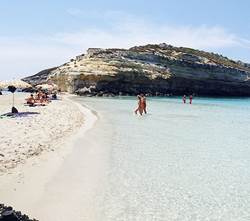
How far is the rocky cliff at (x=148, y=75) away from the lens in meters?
86.4

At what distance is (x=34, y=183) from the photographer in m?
9.96

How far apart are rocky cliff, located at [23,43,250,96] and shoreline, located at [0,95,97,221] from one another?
72297mm

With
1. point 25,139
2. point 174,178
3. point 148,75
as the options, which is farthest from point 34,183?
point 148,75

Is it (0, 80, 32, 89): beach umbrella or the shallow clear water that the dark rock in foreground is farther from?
(0, 80, 32, 89): beach umbrella

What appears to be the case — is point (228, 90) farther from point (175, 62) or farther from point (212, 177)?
point (212, 177)

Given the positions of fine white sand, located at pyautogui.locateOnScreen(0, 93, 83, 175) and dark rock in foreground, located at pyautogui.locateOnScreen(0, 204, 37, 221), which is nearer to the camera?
dark rock in foreground, located at pyautogui.locateOnScreen(0, 204, 37, 221)

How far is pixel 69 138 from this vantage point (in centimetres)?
1822

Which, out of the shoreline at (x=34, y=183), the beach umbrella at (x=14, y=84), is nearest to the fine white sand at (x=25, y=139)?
the shoreline at (x=34, y=183)

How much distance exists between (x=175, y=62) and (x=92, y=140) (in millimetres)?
82448

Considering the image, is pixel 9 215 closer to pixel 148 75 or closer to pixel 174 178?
pixel 174 178

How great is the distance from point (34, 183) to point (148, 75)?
→ 82.3 meters

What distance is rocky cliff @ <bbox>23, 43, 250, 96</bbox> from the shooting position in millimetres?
86438

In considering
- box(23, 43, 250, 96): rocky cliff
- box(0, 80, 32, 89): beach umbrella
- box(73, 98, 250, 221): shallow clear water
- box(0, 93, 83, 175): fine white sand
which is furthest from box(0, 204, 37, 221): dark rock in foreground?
box(23, 43, 250, 96): rocky cliff

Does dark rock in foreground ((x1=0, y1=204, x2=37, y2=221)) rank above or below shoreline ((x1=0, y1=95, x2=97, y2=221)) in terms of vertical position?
above
